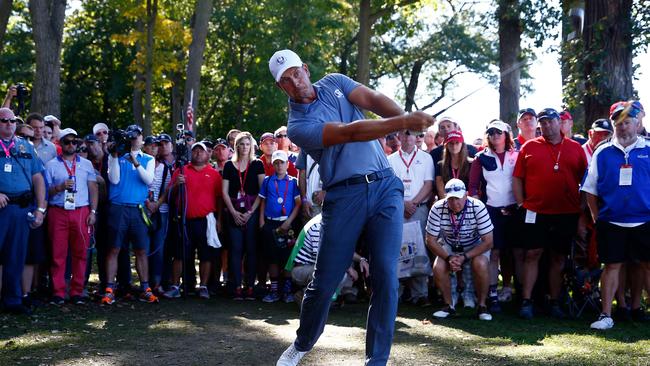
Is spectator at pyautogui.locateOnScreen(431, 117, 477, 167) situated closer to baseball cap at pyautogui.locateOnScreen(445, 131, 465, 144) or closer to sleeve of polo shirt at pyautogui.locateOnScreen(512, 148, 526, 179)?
baseball cap at pyautogui.locateOnScreen(445, 131, 465, 144)

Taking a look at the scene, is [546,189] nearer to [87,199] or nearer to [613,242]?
[613,242]

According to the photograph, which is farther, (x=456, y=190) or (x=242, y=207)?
(x=242, y=207)

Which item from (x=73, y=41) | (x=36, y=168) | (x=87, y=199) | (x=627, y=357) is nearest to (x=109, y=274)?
(x=87, y=199)

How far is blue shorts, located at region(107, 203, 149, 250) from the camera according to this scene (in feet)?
33.0

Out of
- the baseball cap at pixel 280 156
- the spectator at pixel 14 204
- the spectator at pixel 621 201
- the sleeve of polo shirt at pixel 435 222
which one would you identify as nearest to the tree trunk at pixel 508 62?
the baseball cap at pixel 280 156

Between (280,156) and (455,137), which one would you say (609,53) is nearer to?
(455,137)

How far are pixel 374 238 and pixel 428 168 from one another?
5.03 metres

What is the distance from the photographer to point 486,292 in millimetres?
8969

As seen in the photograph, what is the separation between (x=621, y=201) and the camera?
8.19m

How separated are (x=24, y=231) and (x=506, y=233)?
210 inches

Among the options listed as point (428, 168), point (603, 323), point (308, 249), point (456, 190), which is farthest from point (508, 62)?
point (603, 323)

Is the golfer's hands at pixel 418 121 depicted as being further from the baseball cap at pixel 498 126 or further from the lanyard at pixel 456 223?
the baseball cap at pixel 498 126

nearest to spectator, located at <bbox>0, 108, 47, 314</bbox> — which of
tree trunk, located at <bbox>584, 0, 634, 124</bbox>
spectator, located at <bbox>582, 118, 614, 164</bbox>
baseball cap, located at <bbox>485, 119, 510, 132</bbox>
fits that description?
baseball cap, located at <bbox>485, 119, 510, 132</bbox>

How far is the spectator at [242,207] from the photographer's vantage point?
1067 cm
